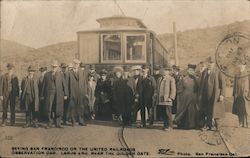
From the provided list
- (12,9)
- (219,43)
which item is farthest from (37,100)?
(219,43)

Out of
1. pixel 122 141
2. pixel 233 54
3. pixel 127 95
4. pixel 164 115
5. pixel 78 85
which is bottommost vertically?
pixel 122 141

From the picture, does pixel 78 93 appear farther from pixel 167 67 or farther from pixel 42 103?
pixel 167 67

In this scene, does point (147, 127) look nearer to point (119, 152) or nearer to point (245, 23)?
point (119, 152)

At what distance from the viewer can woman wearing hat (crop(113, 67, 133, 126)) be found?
4.88 metres

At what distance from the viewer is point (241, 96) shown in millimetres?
4816

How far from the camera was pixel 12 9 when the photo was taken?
508 centimetres

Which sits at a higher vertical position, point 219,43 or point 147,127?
point 219,43

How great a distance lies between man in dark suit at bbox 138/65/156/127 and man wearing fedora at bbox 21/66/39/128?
4.62 ft

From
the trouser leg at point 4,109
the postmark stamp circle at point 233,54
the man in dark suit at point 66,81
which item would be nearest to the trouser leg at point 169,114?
the postmark stamp circle at point 233,54

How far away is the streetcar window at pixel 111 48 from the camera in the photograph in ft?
16.2

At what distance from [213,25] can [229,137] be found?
147 centimetres

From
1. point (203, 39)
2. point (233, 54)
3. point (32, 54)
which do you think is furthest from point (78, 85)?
point (233, 54)

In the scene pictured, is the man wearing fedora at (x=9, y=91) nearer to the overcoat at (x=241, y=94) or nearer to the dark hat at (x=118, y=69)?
the dark hat at (x=118, y=69)

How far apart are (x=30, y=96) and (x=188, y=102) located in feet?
6.93
